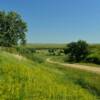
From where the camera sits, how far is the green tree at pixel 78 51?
305ft

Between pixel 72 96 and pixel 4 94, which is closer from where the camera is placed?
pixel 4 94

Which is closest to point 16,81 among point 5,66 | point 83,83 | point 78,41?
point 5,66

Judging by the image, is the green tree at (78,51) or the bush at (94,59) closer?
the bush at (94,59)

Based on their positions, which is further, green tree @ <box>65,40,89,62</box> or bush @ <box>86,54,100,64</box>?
green tree @ <box>65,40,89,62</box>

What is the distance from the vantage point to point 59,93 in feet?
49.9

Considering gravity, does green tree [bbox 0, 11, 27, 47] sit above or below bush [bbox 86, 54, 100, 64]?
above

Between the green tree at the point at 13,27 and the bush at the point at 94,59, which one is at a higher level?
the green tree at the point at 13,27

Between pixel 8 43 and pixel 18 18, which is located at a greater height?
pixel 18 18

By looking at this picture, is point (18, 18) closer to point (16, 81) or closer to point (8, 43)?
point (8, 43)

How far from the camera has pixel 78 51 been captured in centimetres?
9581

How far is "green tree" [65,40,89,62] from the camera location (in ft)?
305

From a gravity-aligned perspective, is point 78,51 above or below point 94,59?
above

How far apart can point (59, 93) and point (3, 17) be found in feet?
242

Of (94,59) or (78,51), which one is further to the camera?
(78,51)
